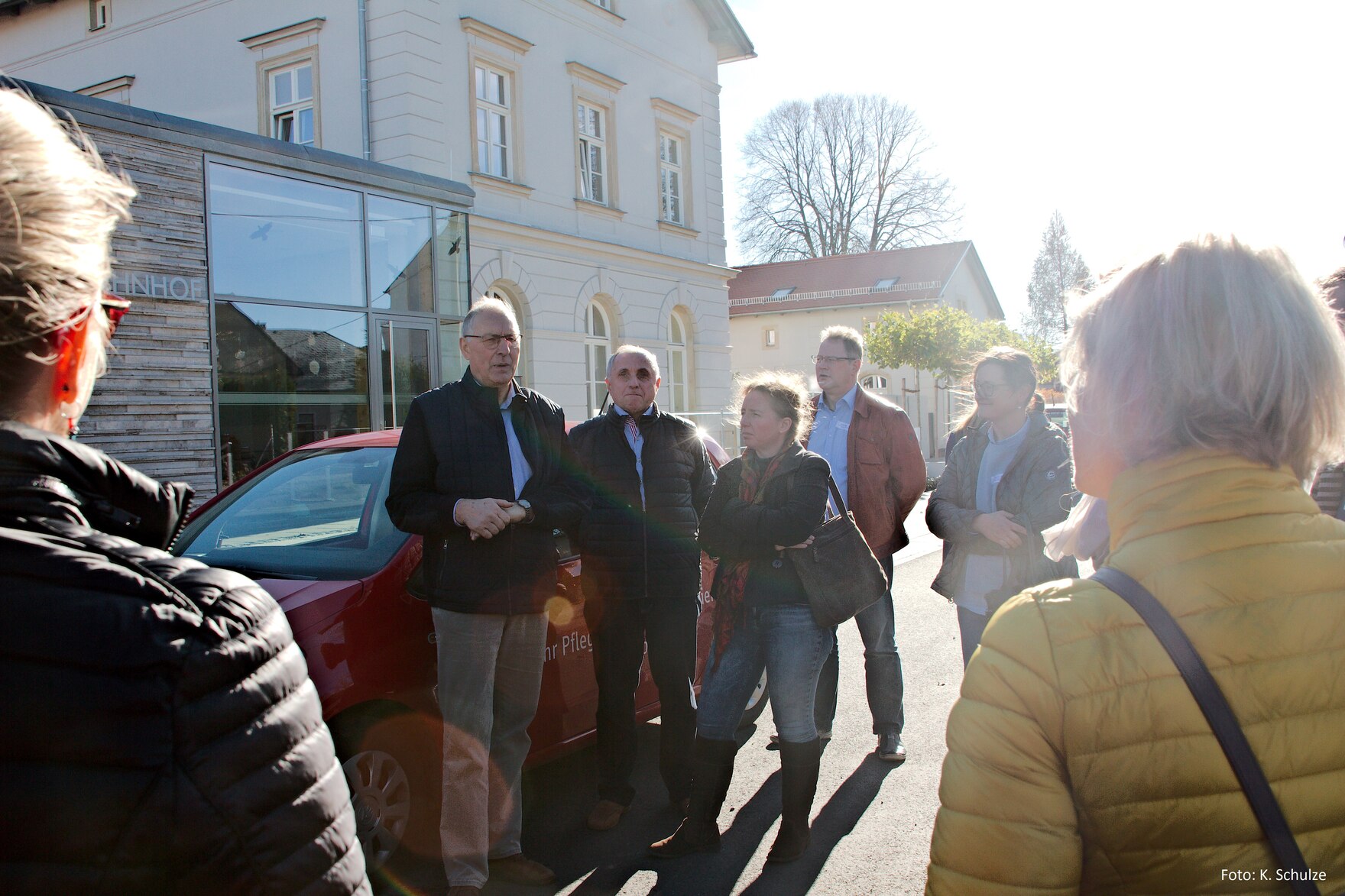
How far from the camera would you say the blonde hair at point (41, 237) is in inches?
38.1

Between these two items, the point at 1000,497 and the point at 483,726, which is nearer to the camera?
the point at 483,726

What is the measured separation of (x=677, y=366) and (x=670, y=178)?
4.32 m

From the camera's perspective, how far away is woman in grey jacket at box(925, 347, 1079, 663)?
163 inches

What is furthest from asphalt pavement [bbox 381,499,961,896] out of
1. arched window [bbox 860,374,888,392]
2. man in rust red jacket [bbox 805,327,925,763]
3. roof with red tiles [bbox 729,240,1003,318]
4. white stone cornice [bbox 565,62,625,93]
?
roof with red tiles [bbox 729,240,1003,318]

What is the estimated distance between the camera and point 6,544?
0.89m

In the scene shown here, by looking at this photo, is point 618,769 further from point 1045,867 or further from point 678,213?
point 678,213

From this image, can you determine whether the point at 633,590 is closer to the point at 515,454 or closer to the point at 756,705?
the point at 515,454

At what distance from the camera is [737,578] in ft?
12.7

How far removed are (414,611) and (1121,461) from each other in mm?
2849

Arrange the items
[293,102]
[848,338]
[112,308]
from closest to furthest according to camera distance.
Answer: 1. [112,308]
2. [848,338]
3. [293,102]

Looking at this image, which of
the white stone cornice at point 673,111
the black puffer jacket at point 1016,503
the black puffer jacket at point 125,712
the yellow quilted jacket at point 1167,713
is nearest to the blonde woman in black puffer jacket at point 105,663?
the black puffer jacket at point 125,712

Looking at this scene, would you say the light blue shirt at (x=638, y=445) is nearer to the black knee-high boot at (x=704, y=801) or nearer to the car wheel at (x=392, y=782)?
the black knee-high boot at (x=704, y=801)

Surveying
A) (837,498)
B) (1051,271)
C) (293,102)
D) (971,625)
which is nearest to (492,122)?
(293,102)

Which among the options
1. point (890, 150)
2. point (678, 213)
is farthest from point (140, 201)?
point (890, 150)
